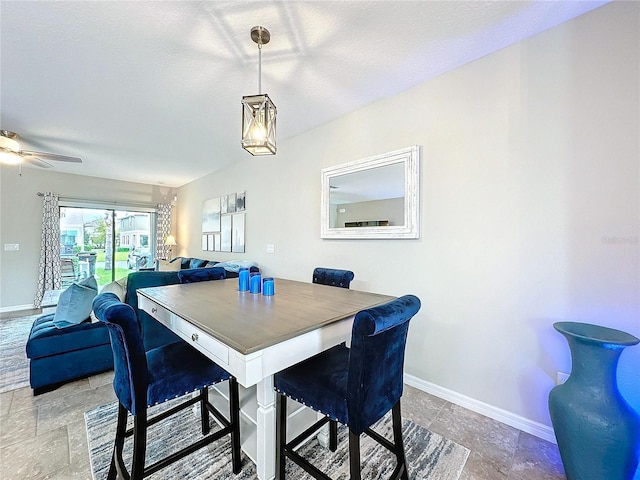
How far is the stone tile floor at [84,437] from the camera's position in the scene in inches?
57.0

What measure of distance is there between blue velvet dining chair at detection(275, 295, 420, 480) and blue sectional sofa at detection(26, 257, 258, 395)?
2.06 m

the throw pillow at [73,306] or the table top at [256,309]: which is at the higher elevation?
the table top at [256,309]

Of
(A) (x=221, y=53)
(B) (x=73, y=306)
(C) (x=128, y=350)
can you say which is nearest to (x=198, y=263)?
(B) (x=73, y=306)

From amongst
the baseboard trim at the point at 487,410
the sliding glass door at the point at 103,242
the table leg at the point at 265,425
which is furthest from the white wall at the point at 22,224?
the baseboard trim at the point at 487,410

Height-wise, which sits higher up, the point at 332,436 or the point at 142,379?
the point at 142,379

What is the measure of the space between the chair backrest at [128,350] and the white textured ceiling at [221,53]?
1.74m

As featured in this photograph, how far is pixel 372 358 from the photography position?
41.0 inches

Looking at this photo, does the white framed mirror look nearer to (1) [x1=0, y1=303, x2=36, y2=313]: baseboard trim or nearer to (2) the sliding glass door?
(2) the sliding glass door

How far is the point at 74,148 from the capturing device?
392 centimetres

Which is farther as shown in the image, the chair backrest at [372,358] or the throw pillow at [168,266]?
the throw pillow at [168,266]

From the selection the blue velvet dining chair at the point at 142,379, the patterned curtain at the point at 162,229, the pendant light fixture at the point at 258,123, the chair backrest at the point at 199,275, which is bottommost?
the blue velvet dining chair at the point at 142,379

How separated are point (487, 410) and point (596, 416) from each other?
0.84 m

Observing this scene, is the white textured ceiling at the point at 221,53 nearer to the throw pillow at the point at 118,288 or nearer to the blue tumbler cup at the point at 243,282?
the blue tumbler cup at the point at 243,282

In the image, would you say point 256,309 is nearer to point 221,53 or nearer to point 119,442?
point 119,442
